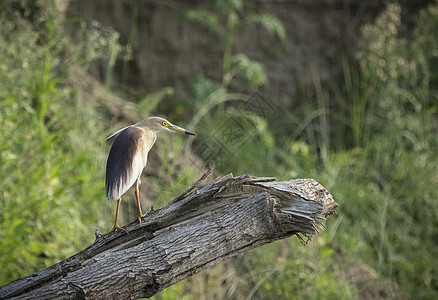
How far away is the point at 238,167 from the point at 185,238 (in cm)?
158

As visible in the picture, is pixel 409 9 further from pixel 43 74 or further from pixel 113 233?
pixel 113 233

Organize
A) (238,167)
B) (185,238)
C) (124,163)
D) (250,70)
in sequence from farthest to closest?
1. (250,70)
2. (238,167)
3. (185,238)
4. (124,163)

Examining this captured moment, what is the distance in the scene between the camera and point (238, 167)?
3.15 metres

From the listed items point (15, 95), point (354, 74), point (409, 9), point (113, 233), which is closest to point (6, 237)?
point (15, 95)

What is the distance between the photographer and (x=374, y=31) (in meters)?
3.73

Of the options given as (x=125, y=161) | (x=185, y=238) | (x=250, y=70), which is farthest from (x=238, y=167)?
(x=125, y=161)

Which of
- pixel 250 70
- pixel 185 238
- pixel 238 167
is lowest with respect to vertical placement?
pixel 238 167

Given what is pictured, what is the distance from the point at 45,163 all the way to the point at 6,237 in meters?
0.44

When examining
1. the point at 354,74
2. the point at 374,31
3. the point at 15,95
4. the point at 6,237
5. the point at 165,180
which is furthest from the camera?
the point at 354,74

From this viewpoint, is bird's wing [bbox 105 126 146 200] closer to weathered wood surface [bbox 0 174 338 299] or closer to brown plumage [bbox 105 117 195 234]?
brown plumage [bbox 105 117 195 234]

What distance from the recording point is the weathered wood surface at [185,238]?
1562 mm

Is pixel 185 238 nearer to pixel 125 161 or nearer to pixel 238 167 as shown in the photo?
pixel 125 161

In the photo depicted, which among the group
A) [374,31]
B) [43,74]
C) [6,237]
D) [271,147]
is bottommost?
[271,147]

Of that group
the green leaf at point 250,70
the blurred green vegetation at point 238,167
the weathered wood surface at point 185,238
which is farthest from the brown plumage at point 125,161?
the green leaf at point 250,70
